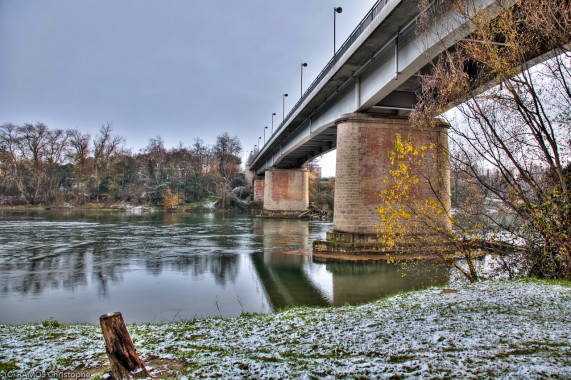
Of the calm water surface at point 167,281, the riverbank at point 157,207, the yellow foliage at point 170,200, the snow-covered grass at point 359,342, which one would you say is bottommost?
the calm water surface at point 167,281

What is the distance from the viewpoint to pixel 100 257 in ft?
56.8

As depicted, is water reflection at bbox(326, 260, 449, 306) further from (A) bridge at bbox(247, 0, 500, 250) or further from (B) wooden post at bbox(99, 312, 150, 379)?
(B) wooden post at bbox(99, 312, 150, 379)

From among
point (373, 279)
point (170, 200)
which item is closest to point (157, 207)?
point (170, 200)

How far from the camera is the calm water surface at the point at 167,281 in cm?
971

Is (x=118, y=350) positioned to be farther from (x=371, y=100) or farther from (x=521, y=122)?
(x=371, y=100)

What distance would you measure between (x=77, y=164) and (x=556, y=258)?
78227mm

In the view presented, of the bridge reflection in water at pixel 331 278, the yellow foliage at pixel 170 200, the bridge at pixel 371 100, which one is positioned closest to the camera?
the bridge reflection in water at pixel 331 278

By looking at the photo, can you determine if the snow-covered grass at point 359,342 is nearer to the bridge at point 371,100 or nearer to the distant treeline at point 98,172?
the bridge at point 371,100

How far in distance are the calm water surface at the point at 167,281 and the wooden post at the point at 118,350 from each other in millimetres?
4840

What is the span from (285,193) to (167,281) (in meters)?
38.2

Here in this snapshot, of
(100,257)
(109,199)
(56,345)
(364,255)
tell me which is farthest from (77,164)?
(56,345)

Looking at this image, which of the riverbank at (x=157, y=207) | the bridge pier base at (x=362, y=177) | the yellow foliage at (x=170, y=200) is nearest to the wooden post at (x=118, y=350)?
the bridge pier base at (x=362, y=177)

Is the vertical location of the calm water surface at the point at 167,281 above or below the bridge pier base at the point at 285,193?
below

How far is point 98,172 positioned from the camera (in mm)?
71188
